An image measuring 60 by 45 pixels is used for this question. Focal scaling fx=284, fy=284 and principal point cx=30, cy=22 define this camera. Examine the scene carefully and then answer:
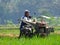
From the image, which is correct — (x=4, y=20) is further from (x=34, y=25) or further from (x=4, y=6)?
(x=34, y=25)

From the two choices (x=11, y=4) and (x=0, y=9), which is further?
(x=11, y=4)

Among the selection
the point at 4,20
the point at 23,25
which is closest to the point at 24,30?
the point at 23,25

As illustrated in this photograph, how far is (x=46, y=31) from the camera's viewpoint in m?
9.67

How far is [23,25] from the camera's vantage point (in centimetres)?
971

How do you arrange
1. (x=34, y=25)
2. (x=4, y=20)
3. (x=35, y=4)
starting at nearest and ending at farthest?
(x=34, y=25)
(x=4, y=20)
(x=35, y=4)

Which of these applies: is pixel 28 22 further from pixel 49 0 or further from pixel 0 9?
pixel 49 0

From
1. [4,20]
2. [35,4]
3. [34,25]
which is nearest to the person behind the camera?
[34,25]

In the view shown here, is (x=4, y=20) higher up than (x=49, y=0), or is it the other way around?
(x=49, y=0)

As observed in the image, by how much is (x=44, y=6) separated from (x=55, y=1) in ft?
9.42

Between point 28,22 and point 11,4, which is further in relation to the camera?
point 11,4

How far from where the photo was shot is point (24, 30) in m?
9.61

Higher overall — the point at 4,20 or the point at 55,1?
the point at 55,1

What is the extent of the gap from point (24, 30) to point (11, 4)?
198 ft

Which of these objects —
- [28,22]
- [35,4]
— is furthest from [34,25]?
[35,4]
